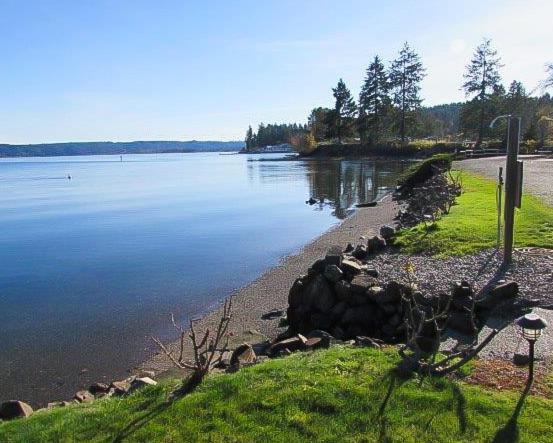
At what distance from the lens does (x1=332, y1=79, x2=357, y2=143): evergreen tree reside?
9512cm

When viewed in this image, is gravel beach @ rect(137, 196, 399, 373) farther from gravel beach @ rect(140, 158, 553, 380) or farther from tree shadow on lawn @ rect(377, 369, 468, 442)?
tree shadow on lawn @ rect(377, 369, 468, 442)

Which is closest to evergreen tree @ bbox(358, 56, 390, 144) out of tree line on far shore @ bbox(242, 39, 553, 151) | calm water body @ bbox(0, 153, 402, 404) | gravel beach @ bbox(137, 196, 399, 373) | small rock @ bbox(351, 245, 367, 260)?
tree line on far shore @ bbox(242, 39, 553, 151)

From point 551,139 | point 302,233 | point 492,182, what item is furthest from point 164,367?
point 551,139

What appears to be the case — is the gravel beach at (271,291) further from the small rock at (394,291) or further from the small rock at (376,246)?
the small rock at (394,291)

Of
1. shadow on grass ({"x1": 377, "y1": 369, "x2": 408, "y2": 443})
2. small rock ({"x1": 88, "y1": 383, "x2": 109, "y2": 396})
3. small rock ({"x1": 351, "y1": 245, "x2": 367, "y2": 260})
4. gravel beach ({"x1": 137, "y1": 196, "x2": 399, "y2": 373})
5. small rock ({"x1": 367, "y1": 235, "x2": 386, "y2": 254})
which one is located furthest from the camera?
small rock ({"x1": 367, "y1": 235, "x2": 386, "y2": 254})

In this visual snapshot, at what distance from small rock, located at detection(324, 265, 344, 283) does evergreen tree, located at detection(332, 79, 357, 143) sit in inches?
3490

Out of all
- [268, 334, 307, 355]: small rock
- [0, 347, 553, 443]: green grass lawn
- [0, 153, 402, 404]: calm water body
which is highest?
[0, 347, 553, 443]: green grass lawn

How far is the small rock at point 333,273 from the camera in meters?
10.1

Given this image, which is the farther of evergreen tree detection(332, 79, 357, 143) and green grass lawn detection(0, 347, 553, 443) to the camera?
evergreen tree detection(332, 79, 357, 143)

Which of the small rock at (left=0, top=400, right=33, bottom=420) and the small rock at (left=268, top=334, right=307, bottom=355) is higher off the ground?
the small rock at (left=268, top=334, right=307, bottom=355)

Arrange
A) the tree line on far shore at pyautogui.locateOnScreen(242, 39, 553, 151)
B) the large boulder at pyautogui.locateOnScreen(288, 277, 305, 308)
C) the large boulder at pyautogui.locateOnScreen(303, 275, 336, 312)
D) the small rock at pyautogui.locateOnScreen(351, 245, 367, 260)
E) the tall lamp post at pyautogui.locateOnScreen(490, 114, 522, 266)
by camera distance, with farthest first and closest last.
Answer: the tree line on far shore at pyautogui.locateOnScreen(242, 39, 553, 151)
the small rock at pyautogui.locateOnScreen(351, 245, 367, 260)
the large boulder at pyautogui.locateOnScreen(288, 277, 305, 308)
the large boulder at pyautogui.locateOnScreen(303, 275, 336, 312)
the tall lamp post at pyautogui.locateOnScreen(490, 114, 522, 266)

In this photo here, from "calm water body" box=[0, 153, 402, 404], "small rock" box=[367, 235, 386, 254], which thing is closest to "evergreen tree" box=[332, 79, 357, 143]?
"calm water body" box=[0, 153, 402, 404]

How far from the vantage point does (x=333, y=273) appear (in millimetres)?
10195

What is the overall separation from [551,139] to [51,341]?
57.9m
